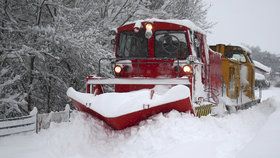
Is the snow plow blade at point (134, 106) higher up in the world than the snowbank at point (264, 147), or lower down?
higher up

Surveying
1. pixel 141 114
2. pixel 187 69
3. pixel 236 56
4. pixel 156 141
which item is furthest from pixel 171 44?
pixel 236 56

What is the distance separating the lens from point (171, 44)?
9.27 m

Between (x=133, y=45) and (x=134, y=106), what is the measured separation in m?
3.14

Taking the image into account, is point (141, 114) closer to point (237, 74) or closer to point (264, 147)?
point (264, 147)

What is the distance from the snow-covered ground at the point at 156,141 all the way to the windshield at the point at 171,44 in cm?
185

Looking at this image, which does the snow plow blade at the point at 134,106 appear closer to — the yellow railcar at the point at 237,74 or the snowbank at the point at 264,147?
the snowbank at the point at 264,147

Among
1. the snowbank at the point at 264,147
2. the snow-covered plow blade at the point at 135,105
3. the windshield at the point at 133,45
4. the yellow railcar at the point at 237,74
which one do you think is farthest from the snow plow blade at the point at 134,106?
the yellow railcar at the point at 237,74

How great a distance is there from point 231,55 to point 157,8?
5056 mm

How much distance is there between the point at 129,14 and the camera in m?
15.4

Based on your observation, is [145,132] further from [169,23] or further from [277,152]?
[169,23]

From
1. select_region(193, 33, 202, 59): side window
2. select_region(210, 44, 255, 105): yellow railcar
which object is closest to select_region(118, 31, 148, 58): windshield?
select_region(193, 33, 202, 59): side window

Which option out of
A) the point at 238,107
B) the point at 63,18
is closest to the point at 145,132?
the point at 63,18

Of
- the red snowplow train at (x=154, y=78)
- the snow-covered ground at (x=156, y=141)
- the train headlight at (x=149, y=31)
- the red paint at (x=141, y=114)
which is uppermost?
the train headlight at (x=149, y=31)

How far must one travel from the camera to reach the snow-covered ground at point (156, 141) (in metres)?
6.08
